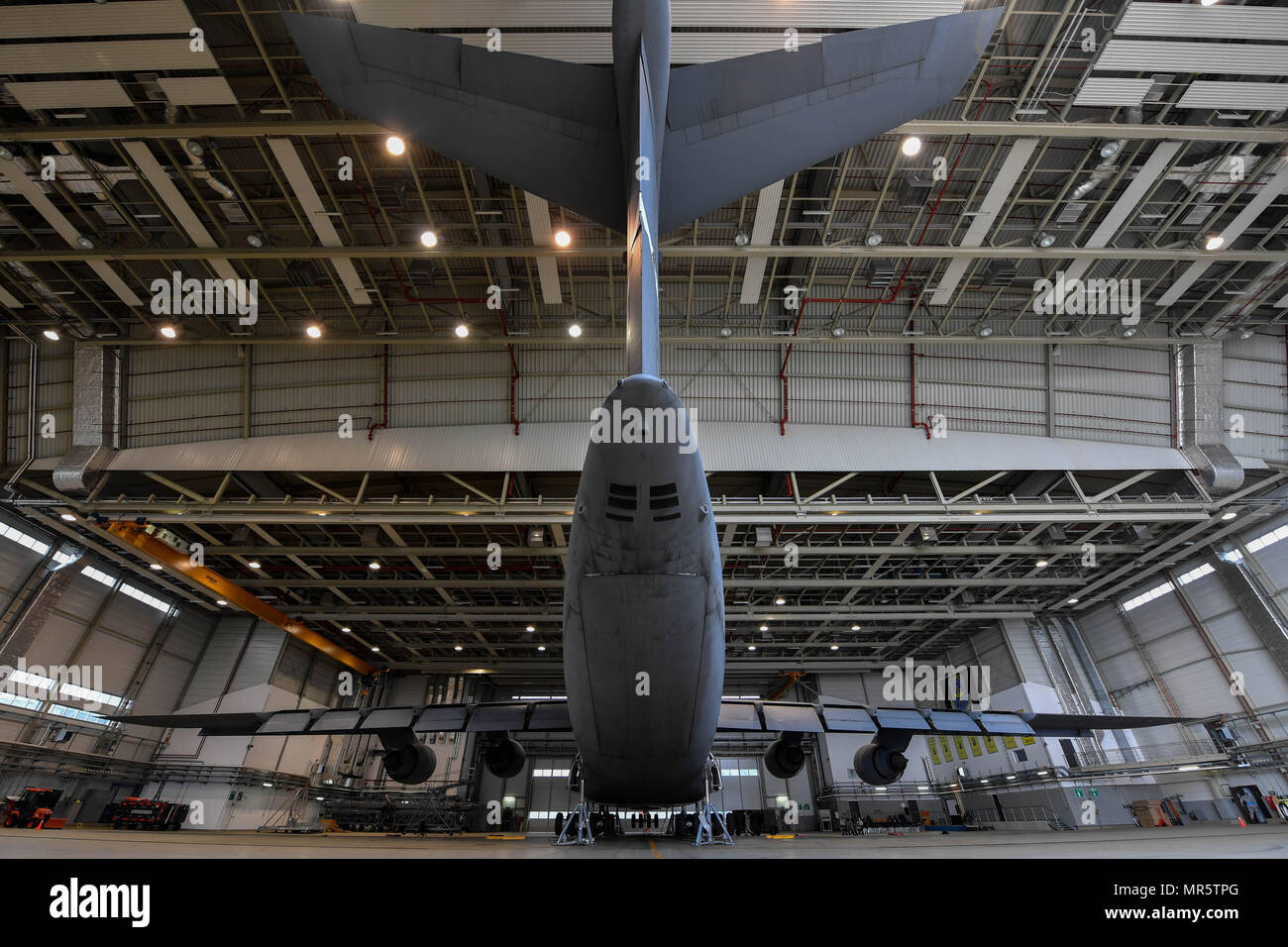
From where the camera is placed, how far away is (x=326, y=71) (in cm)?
657

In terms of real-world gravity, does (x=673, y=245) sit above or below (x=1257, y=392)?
above

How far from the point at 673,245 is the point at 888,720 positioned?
1410 cm

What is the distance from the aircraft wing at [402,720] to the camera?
11086 mm

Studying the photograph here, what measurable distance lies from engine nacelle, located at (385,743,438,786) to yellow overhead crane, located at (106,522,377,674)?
20357mm

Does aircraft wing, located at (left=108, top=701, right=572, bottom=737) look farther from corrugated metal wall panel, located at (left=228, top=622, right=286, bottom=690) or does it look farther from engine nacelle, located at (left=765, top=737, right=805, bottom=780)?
corrugated metal wall panel, located at (left=228, top=622, right=286, bottom=690)

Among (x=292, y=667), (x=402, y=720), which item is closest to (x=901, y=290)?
(x=402, y=720)

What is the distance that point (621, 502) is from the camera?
17.4ft

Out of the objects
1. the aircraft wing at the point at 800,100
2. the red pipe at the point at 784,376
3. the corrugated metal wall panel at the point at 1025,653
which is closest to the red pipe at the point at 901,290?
the red pipe at the point at 784,376

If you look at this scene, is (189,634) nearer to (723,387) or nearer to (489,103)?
(723,387)

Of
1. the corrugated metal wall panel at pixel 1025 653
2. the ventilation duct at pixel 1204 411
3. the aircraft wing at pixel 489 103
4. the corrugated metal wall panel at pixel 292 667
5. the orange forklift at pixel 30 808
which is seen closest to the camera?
the aircraft wing at pixel 489 103

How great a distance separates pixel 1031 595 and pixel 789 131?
33.5 m

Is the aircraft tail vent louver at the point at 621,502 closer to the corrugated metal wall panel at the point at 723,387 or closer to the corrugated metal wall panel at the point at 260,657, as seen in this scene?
the corrugated metal wall panel at the point at 723,387

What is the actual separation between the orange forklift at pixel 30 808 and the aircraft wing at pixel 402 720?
19.4 m
